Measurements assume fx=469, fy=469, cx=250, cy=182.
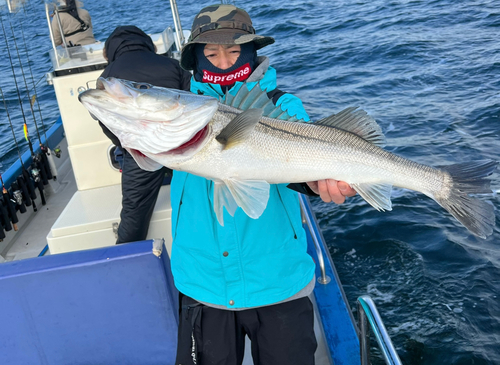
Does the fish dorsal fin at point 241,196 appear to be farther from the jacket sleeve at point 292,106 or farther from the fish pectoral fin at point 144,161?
the jacket sleeve at point 292,106

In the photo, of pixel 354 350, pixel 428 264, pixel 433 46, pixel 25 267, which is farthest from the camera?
pixel 433 46

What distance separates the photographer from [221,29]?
2.94 meters

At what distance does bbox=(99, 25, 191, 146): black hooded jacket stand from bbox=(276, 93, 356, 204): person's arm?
148cm

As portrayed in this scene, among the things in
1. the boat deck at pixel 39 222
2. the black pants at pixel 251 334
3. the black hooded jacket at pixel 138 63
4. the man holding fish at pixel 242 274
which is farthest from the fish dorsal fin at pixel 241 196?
the boat deck at pixel 39 222

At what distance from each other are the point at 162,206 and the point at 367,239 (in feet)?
11.5

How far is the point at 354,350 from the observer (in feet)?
12.0

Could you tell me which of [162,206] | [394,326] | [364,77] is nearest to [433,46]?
[364,77]

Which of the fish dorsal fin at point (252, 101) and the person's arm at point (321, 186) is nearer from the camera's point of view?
the fish dorsal fin at point (252, 101)

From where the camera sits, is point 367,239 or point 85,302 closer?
point 85,302

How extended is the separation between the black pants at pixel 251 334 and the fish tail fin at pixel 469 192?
1.03 meters

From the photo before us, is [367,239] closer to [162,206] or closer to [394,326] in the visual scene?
[394,326]

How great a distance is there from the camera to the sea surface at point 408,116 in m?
5.39

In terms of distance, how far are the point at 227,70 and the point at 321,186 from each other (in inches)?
38.9

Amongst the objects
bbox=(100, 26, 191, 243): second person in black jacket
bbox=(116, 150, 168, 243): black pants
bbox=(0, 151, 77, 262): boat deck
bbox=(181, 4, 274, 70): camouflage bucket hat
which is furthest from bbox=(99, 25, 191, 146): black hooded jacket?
bbox=(0, 151, 77, 262): boat deck
